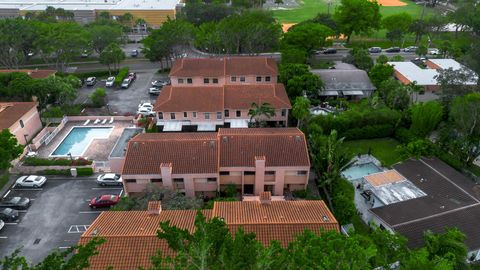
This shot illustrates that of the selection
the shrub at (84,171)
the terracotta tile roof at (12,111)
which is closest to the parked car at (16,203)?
the shrub at (84,171)

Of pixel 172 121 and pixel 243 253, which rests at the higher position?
pixel 243 253

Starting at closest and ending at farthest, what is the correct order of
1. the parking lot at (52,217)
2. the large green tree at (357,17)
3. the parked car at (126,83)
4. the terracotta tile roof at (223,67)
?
the parking lot at (52,217) < the terracotta tile roof at (223,67) < the parked car at (126,83) < the large green tree at (357,17)

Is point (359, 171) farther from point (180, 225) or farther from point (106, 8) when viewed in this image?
point (106, 8)

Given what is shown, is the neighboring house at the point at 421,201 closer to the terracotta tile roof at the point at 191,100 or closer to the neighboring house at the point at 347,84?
the neighboring house at the point at 347,84

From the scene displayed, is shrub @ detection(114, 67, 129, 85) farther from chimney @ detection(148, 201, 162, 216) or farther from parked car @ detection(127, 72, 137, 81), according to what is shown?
chimney @ detection(148, 201, 162, 216)

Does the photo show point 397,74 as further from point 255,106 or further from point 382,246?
point 382,246

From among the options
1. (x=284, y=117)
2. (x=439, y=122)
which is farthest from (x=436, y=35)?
(x=284, y=117)

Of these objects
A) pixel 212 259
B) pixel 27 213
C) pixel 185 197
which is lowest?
pixel 27 213
